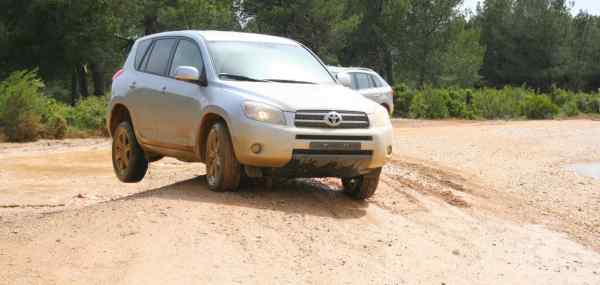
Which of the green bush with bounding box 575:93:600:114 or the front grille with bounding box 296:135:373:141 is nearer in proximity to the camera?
the front grille with bounding box 296:135:373:141

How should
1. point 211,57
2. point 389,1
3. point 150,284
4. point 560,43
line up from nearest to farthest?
point 150,284 < point 211,57 < point 389,1 < point 560,43

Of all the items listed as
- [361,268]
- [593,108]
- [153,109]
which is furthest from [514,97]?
[361,268]

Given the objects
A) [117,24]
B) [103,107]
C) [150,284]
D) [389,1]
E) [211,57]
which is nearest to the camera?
[150,284]

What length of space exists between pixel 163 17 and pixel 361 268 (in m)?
41.5

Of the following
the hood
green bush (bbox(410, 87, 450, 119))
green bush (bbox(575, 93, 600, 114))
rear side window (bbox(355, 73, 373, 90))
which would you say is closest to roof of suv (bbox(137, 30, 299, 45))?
the hood

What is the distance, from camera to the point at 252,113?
912 cm

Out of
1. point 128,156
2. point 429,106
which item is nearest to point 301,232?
point 128,156

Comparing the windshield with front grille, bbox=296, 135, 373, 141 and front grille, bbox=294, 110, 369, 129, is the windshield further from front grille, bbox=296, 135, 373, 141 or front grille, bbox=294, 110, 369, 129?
front grille, bbox=296, 135, 373, 141

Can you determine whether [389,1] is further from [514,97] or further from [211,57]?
[211,57]

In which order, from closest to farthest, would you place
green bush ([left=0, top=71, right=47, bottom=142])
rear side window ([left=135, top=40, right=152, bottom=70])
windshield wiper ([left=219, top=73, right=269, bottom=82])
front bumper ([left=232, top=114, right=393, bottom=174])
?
1. front bumper ([left=232, top=114, right=393, bottom=174])
2. windshield wiper ([left=219, top=73, right=269, bottom=82])
3. rear side window ([left=135, top=40, right=152, bottom=70])
4. green bush ([left=0, top=71, right=47, bottom=142])

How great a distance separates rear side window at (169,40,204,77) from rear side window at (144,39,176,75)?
200 mm

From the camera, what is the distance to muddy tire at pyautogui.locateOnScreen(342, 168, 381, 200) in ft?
33.1

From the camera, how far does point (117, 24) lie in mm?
44219

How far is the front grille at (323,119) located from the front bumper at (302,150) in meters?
0.05
